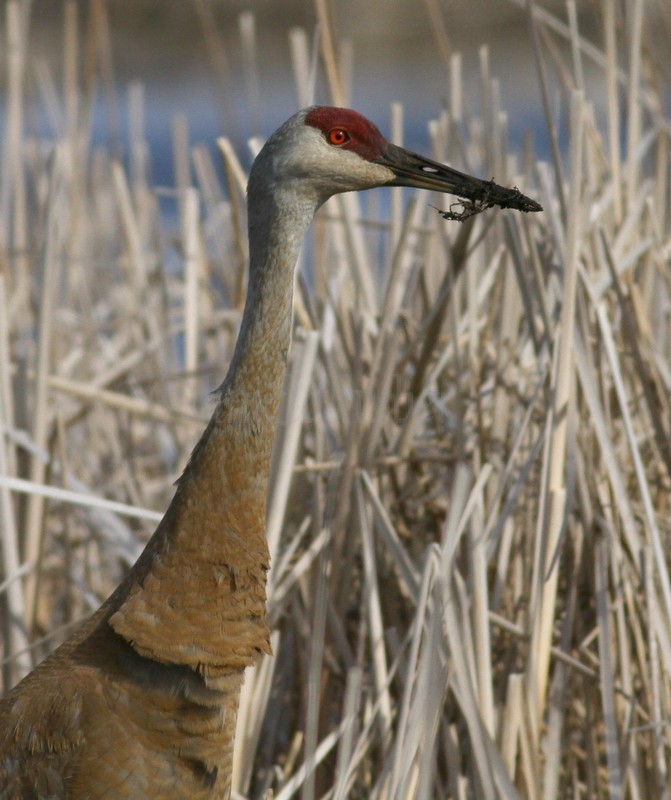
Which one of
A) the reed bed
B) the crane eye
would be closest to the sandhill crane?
the crane eye

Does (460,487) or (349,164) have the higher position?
(349,164)

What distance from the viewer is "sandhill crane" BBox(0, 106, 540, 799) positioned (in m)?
2.05

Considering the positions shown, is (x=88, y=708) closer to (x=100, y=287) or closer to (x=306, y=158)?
(x=306, y=158)

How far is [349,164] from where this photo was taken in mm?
2113

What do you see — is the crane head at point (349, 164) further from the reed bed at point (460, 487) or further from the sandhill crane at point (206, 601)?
the reed bed at point (460, 487)

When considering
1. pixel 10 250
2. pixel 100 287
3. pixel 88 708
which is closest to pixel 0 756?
pixel 88 708

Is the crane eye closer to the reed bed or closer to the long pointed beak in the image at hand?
the long pointed beak

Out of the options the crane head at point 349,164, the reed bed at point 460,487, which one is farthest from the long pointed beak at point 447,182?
the reed bed at point 460,487

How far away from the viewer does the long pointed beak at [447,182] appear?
210cm

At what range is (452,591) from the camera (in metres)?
2.18

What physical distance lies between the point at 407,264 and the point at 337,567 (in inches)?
60.1

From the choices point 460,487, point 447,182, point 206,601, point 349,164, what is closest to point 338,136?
point 349,164

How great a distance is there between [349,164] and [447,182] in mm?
180

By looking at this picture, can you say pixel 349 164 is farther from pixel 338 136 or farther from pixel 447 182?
pixel 447 182
